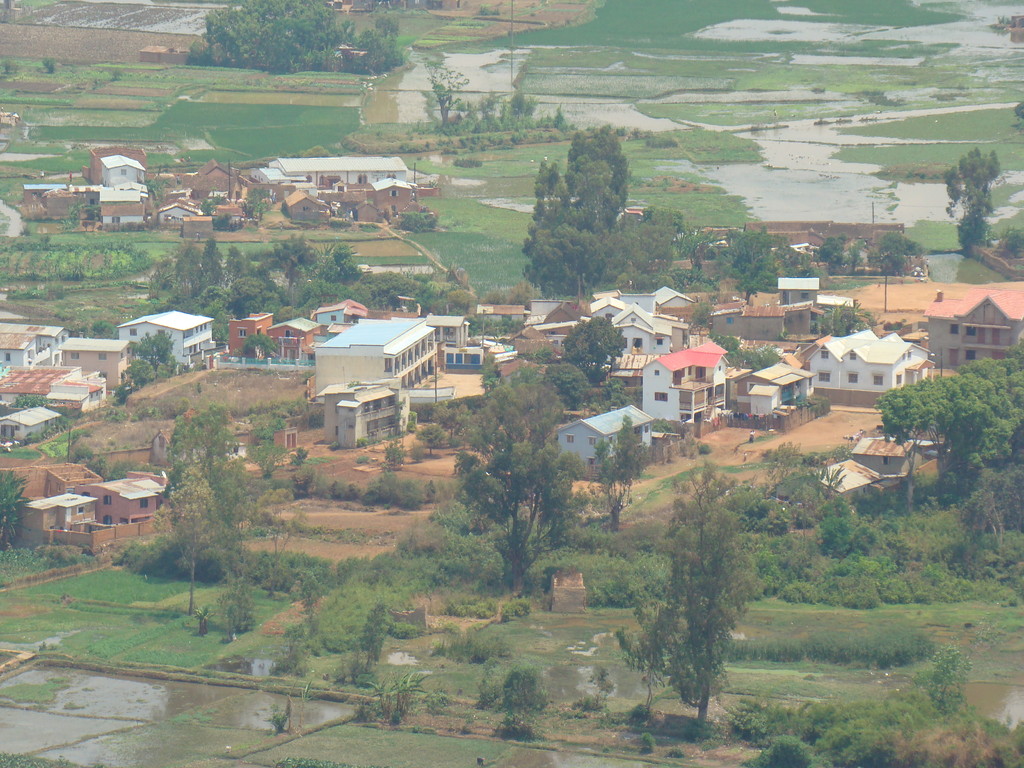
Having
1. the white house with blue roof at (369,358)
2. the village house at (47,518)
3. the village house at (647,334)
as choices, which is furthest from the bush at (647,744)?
the village house at (647,334)

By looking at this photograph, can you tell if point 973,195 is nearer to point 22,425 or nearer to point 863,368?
point 863,368

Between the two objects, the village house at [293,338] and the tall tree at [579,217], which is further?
the tall tree at [579,217]

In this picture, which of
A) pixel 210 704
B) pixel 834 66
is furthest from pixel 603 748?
pixel 834 66

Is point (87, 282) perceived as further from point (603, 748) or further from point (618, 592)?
point (603, 748)

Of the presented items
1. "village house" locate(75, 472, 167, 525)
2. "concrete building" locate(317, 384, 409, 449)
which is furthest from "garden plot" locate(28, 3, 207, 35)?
"village house" locate(75, 472, 167, 525)

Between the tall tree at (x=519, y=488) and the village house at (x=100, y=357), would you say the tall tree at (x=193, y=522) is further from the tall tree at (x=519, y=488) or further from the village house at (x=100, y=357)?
the village house at (x=100, y=357)

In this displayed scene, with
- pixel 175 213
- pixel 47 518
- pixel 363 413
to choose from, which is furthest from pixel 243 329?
pixel 175 213
